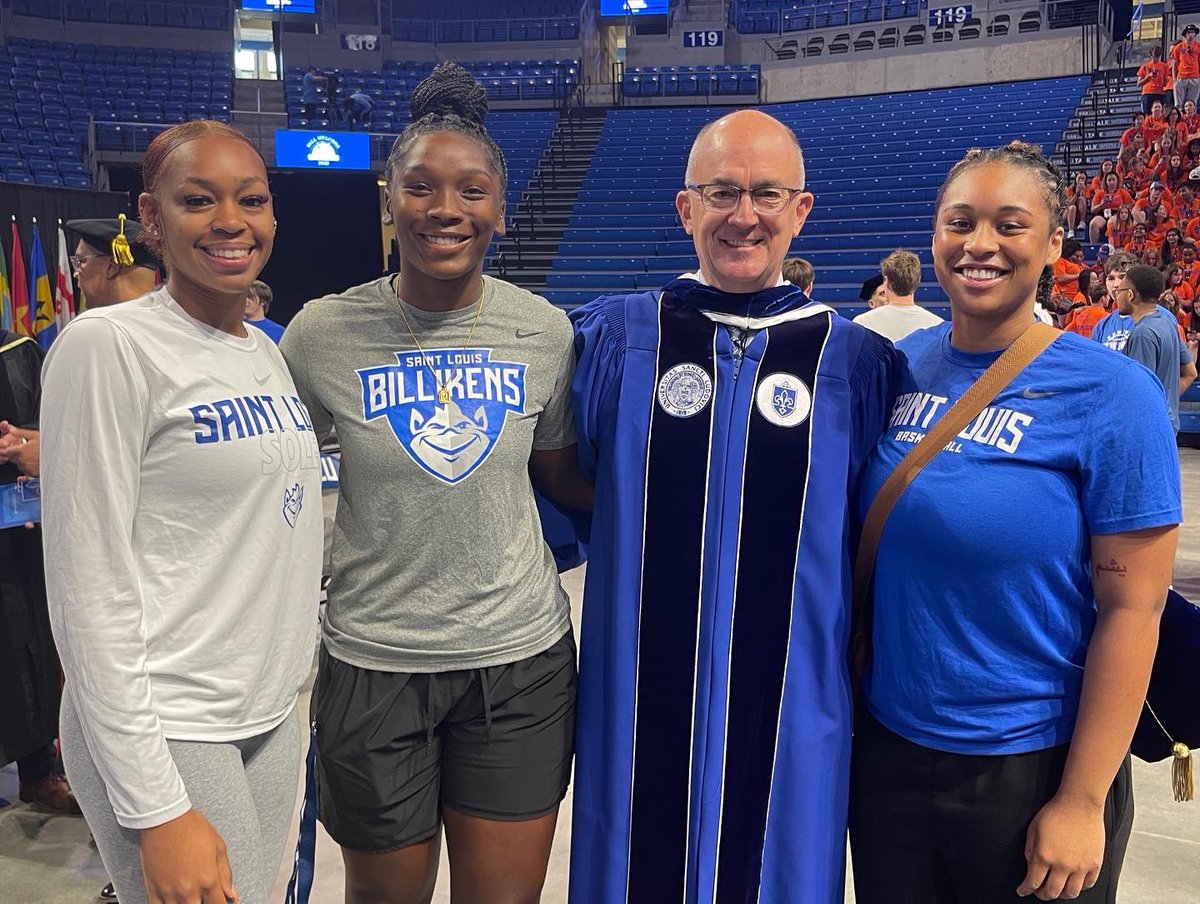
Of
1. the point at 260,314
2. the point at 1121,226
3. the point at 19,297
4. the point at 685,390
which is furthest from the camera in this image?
the point at 1121,226

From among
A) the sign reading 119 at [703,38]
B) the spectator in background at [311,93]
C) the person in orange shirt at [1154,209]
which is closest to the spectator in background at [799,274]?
the person in orange shirt at [1154,209]

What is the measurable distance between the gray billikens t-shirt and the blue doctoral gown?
0.49 ft

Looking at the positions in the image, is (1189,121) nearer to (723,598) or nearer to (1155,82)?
(1155,82)

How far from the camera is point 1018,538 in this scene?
1.37 meters

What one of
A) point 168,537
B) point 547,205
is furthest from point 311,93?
point 168,537

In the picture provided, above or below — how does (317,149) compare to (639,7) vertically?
below

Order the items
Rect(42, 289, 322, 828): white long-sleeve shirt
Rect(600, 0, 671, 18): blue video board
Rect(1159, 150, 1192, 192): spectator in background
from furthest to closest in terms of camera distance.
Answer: Rect(600, 0, 671, 18): blue video board → Rect(1159, 150, 1192, 192): spectator in background → Rect(42, 289, 322, 828): white long-sleeve shirt

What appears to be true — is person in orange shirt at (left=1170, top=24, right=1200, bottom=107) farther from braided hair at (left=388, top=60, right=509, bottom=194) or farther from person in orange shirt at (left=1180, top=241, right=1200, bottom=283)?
braided hair at (left=388, top=60, right=509, bottom=194)

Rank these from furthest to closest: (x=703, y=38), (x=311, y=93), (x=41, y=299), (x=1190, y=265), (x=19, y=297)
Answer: (x=703, y=38) < (x=311, y=93) < (x=1190, y=265) < (x=41, y=299) < (x=19, y=297)

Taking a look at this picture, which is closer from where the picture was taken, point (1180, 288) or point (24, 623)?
point (24, 623)

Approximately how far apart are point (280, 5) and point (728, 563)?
2081cm

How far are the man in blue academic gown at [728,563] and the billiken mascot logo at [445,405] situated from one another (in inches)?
6.8

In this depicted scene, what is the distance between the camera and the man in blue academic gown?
1622 mm

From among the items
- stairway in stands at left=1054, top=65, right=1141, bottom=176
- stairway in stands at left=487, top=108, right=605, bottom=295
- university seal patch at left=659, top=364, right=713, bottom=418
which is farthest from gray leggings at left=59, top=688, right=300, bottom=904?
stairway in stands at left=1054, top=65, right=1141, bottom=176
